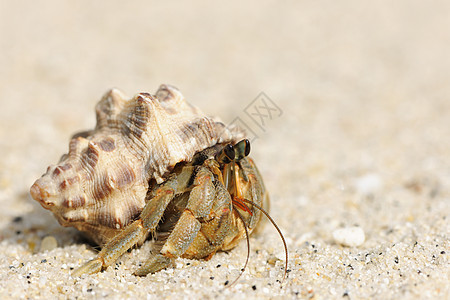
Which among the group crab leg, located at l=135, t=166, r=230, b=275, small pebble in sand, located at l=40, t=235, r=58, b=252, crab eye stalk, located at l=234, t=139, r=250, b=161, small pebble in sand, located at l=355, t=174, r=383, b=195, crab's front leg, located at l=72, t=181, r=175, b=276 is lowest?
small pebble in sand, located at l=355, t=174, r=383, b=195

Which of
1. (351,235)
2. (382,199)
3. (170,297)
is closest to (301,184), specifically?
(382,199)

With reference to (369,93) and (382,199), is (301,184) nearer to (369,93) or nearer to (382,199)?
(382,199)

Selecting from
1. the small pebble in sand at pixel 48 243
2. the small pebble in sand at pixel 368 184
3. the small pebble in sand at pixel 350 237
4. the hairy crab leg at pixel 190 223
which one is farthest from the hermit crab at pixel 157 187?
the small pebble in sand at pixel 368 184

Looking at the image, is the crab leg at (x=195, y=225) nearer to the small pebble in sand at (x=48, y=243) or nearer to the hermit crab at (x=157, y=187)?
the hermit crab at (x=157, y=187)

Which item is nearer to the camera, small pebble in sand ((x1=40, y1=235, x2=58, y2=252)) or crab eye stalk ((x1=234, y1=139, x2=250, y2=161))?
crab eye stalk ((x1=234, y1=139, x2=250, y2=161))

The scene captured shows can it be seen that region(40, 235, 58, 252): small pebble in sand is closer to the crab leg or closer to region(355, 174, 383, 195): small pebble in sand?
the crab leg

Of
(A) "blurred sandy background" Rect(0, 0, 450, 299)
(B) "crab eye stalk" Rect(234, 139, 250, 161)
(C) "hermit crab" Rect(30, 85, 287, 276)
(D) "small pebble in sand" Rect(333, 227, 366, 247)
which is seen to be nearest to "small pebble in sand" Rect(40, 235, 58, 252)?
(A) "blurred sandy background" Rect(0, 0, 450, 299)
